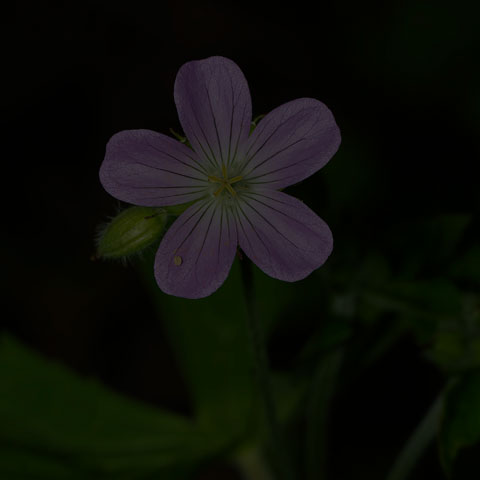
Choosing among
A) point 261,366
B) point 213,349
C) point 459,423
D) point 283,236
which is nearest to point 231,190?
point 283,236

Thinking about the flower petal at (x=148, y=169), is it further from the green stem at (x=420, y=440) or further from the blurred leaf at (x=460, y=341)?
the green stem at (x=420, y=440)

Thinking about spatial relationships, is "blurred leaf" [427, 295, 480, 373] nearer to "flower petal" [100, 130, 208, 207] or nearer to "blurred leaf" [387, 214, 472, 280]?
"blurred leaf" [387, 214, 472, 280]

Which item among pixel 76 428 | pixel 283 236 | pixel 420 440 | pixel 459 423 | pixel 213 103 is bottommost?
pixel 76 428

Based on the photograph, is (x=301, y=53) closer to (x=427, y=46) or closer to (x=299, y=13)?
(x=299, y=13)

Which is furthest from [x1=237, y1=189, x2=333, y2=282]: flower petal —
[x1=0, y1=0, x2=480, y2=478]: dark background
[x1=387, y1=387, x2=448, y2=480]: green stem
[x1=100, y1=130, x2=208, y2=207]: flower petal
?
[x1=0, y1=0, x2=480, y2=478]: dark background

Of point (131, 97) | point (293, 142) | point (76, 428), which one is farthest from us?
point (131, 97)

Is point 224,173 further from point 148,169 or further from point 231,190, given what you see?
point 148,169

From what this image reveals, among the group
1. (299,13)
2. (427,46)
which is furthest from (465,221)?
(299,13)
